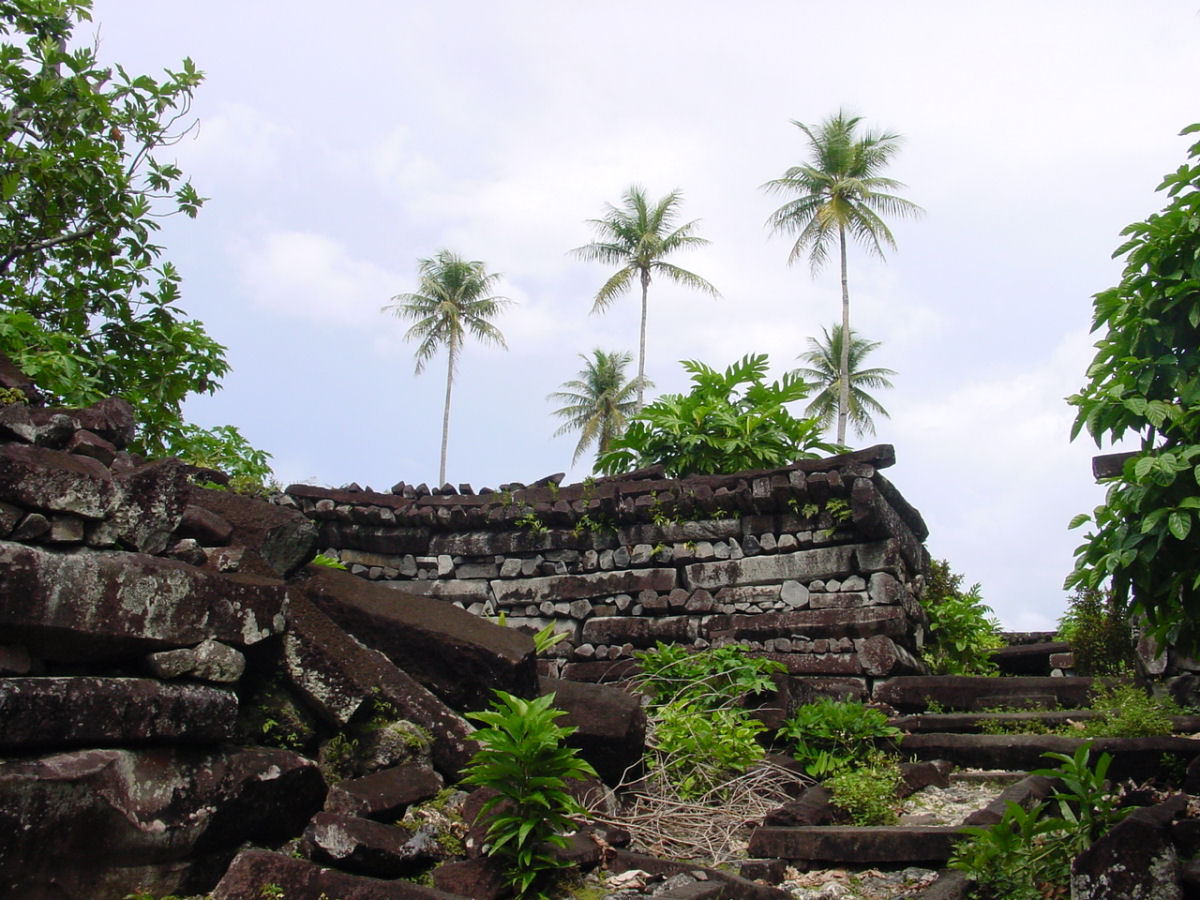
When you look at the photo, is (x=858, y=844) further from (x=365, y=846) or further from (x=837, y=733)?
(x=365, y=846)

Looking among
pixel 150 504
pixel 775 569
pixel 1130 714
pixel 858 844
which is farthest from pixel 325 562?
pixel 1130 714

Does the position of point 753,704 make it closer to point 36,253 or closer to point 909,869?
point 909,869

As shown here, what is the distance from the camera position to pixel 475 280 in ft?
145

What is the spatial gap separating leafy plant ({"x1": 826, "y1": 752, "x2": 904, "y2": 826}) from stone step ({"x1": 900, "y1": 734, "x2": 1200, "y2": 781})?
0.67 meters

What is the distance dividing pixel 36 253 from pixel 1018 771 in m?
9.38

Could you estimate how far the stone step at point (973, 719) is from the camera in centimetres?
654

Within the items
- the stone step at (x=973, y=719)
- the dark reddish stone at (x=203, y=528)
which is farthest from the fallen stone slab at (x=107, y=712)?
the stone step at (x=973, y=719)

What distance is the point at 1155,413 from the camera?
14.2ft

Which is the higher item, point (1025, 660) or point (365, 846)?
point (1025, 660)

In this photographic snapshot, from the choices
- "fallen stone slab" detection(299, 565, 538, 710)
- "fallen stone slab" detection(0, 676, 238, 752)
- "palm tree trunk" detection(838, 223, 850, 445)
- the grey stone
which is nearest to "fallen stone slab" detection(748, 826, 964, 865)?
"fallen stone slab" detection(299, 565, 538, 710)

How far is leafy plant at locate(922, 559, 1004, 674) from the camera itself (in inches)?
352

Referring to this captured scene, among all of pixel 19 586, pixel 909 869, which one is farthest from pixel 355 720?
pixel 909 869

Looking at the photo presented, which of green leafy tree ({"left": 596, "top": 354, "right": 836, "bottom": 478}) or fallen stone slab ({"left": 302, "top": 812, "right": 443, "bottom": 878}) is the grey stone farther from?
fallen stone slab ({"left": 302, "top": 812, "right": 443, "bottom": 878})

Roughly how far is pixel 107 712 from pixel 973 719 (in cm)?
584
